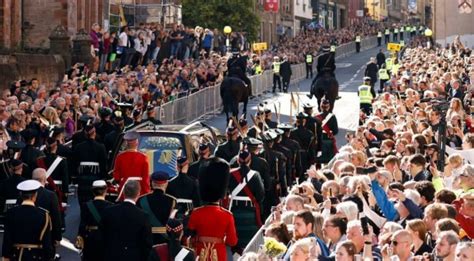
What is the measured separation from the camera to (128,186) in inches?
579

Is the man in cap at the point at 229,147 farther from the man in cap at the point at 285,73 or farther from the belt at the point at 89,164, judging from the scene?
the man in cap at the point at 285,73

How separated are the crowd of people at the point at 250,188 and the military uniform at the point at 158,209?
1 centimetres

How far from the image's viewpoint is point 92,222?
16.4m

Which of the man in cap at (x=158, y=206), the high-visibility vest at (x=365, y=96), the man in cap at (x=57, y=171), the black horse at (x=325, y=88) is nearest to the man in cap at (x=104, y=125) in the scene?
the man in cap at (x=57, y=171)

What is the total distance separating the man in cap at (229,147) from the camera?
848 inches

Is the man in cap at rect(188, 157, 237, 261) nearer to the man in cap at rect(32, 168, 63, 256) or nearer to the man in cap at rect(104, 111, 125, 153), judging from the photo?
the man in cap at rect(32, 168, 63, 256)

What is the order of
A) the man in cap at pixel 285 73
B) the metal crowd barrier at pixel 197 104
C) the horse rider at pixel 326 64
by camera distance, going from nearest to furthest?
the horse rider at pixel 326 64 < the metal crowd barrier at pixel 197 104 < the man in cap at pixel 285 73

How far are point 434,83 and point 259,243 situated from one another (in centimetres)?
1739

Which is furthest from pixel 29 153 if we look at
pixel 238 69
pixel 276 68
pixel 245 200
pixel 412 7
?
pixel 412 7

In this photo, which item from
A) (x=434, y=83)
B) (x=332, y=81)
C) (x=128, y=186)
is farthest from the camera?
(x=332, y=81)

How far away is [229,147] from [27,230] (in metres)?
6.20

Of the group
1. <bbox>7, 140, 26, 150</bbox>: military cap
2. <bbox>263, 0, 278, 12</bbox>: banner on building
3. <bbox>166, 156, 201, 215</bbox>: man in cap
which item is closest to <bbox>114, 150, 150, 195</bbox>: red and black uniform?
<bbox>166, 156, 201, 215</bbox>: man in cap

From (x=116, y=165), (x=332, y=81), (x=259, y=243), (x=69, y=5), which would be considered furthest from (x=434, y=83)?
(x=69, y=5)

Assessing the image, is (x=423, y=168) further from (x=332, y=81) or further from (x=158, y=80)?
(x=158, y=80)
